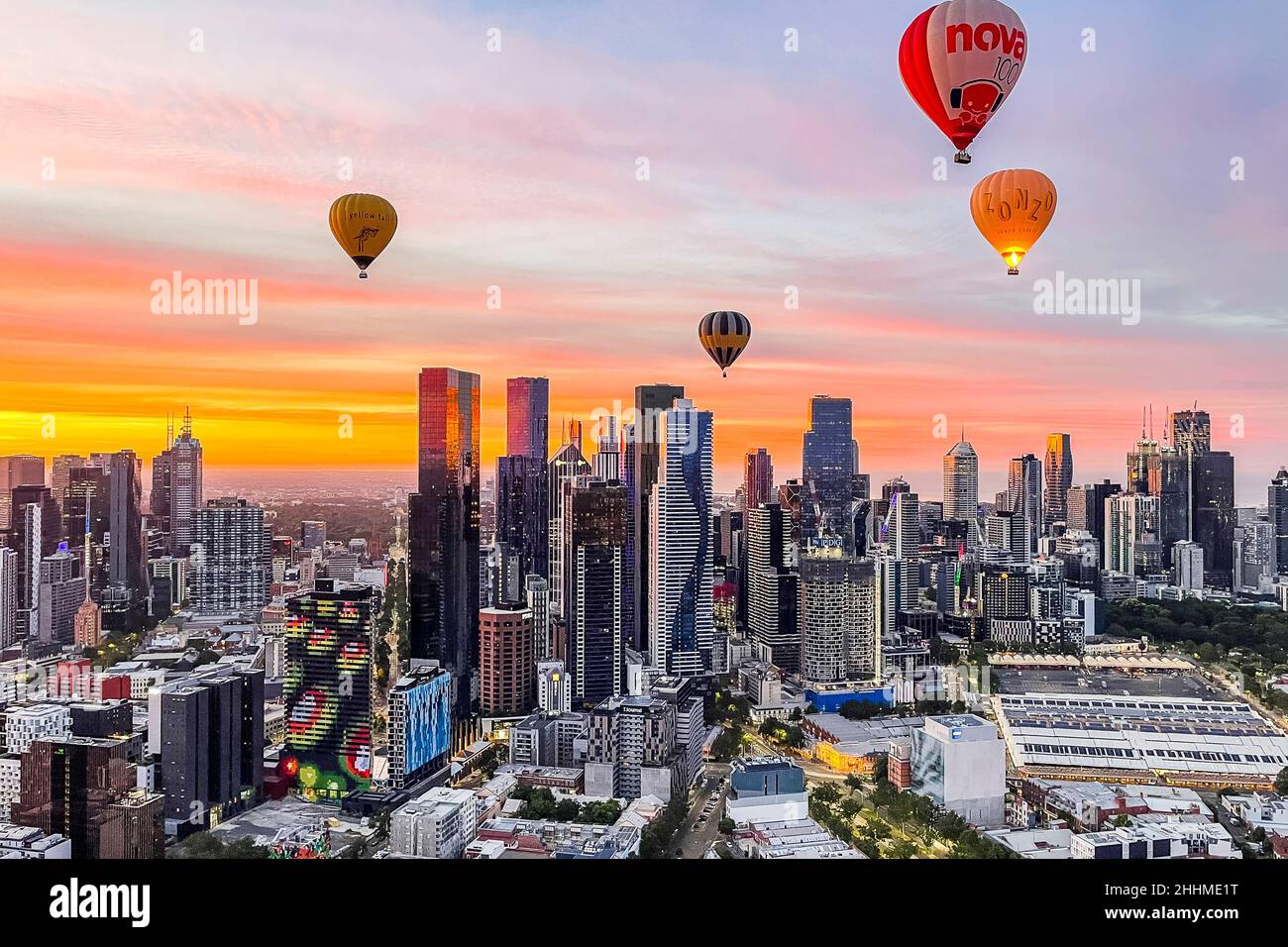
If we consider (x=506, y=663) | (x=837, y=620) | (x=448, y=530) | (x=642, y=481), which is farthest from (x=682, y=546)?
(x=506, y=663)

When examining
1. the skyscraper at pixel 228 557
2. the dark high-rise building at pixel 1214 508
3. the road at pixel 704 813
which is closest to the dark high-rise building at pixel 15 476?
the skyscraper at pixel 228 557

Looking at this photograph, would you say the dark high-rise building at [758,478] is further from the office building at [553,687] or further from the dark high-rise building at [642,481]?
the office building at [553,687]

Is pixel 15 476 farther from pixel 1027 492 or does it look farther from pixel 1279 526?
pixel 1279 526

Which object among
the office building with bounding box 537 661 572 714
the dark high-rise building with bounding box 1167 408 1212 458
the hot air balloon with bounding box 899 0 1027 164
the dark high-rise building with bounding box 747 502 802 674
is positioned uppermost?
the hot air balloon with bounding box 899 0 1027 164

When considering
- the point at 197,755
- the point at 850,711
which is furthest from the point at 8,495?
the point at 850,711

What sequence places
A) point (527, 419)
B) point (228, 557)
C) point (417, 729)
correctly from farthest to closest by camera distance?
1. point (527, 419)
2. point (228, 557)
3. point (417, 729)

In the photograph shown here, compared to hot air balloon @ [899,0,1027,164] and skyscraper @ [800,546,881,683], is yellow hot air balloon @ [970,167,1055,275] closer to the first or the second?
hot air balloon @ [899,0,1027,164]

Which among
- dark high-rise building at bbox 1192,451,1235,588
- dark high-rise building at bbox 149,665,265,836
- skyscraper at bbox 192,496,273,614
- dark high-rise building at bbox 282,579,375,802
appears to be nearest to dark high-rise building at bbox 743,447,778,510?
dark high-rise building at bbox 1192,451,1235,588
